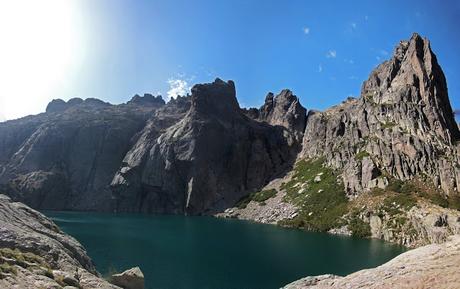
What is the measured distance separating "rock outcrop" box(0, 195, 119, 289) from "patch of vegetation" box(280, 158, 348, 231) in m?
110

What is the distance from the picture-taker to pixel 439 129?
5802 inches

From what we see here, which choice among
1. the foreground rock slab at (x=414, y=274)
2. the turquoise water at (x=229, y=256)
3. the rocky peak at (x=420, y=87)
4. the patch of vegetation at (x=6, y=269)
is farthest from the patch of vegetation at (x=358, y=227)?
the patch of vegetation at (x=6, y=269)

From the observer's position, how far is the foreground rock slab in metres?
27.6

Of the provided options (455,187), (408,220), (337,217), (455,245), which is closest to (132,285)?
(455,245)

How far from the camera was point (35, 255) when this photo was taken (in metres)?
23.9

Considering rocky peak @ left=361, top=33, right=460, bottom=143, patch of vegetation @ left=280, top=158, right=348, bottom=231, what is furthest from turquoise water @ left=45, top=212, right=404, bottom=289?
rocky peak @ left=361, top=33, right=460, bottom=143

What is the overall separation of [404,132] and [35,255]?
149m

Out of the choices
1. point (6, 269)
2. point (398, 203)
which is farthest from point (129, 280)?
point (398, 203)

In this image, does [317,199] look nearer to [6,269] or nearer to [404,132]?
[404,132]

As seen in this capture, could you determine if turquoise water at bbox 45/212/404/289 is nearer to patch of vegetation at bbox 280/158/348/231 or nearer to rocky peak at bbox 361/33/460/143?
patch of vegetation at bbox 280/158/348/231

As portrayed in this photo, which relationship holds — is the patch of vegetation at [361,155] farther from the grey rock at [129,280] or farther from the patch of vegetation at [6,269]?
the patch of vegetation at [6,269]

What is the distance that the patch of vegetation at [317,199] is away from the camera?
13550 cm

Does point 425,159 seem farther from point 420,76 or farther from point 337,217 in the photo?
point 420,76

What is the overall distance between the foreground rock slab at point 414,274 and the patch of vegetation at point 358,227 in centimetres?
8575
